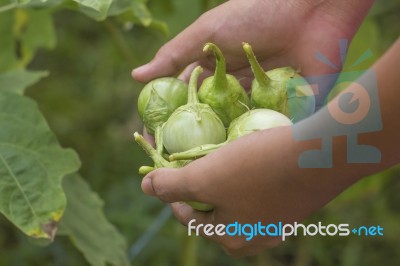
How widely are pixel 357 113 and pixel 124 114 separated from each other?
6.72ft

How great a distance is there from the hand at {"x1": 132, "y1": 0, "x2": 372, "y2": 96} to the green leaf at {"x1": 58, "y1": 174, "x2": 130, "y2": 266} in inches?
11.5

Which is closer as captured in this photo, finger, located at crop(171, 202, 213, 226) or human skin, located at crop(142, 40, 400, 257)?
human skin, located at crop(142, 40, 400, 257)

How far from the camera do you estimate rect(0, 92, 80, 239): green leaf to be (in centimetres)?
134

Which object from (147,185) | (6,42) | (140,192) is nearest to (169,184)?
(147,185)

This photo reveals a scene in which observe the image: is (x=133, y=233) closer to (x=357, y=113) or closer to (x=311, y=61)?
(x=311, y=61)

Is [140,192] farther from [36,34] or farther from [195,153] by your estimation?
[195,153]

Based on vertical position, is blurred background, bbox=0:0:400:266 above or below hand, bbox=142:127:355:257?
below

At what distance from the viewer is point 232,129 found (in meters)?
1.29

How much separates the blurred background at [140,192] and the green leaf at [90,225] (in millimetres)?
351

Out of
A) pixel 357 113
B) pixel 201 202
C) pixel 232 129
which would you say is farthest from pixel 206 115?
pixel 357 113

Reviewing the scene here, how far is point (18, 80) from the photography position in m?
1.61

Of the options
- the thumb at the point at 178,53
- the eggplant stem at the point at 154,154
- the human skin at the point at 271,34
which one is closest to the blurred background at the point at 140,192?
the human skin at the point at 271,34

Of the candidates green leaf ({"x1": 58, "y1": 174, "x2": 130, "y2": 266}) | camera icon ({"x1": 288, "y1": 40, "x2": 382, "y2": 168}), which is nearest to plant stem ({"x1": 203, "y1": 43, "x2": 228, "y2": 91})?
camera icon ({"x1": 288, "y1": 40, "x2": 382, "y2": 168})

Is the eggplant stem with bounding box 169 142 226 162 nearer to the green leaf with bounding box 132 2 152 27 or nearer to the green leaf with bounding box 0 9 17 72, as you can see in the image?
the green leaf with bounding box 132 2 152 27
